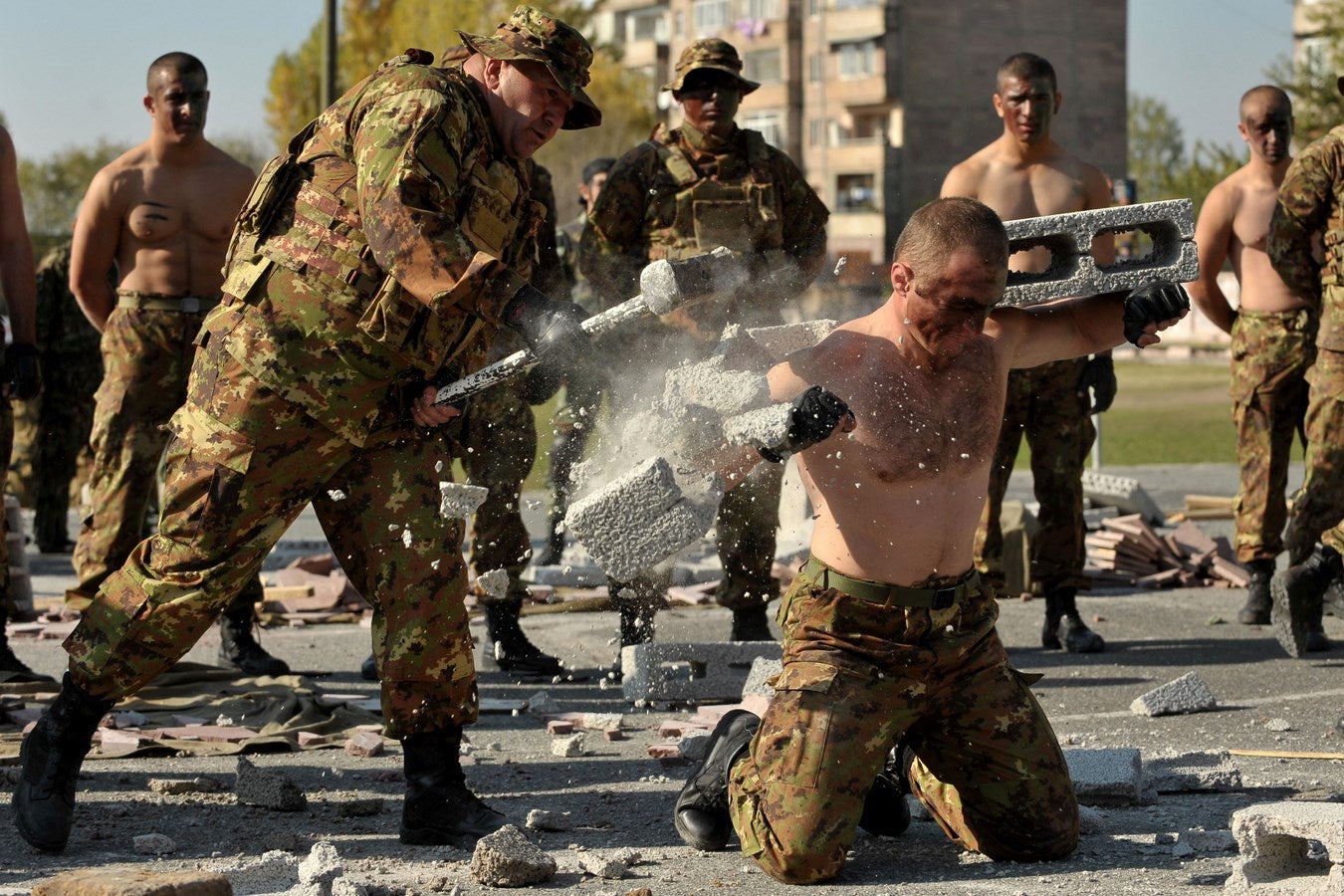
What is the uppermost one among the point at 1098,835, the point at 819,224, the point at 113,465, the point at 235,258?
the point at 819,224

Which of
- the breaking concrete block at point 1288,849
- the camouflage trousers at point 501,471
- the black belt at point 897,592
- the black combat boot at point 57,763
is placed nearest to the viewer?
the breaking concrete block at point 1288,849

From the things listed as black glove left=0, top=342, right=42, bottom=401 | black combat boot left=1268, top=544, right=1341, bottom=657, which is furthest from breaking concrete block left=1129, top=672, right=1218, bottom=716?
black glove left=0, top=342, right=42, bottom=401

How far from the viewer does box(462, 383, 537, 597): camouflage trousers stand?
7734 millimetres

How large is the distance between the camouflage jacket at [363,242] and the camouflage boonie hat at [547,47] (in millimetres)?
143

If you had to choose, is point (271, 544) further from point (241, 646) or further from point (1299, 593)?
point (1299, 593)

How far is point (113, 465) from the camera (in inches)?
286

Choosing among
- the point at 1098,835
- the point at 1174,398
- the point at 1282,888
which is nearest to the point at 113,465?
the point at 1098,835

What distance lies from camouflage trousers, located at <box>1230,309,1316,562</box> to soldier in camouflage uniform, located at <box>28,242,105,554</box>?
7.46 m

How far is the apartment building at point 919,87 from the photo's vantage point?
65.2m

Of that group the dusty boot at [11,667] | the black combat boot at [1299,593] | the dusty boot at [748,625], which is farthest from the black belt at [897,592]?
the dusty boot at [11,667]

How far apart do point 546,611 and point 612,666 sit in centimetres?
172

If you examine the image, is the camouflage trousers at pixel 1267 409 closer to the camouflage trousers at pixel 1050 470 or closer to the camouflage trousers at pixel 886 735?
the camouflage trousers at pixel 1050 470

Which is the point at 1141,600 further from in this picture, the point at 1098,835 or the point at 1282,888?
the point at 1282,888

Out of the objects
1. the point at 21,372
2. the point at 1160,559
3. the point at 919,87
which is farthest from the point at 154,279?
the point at 919,87
